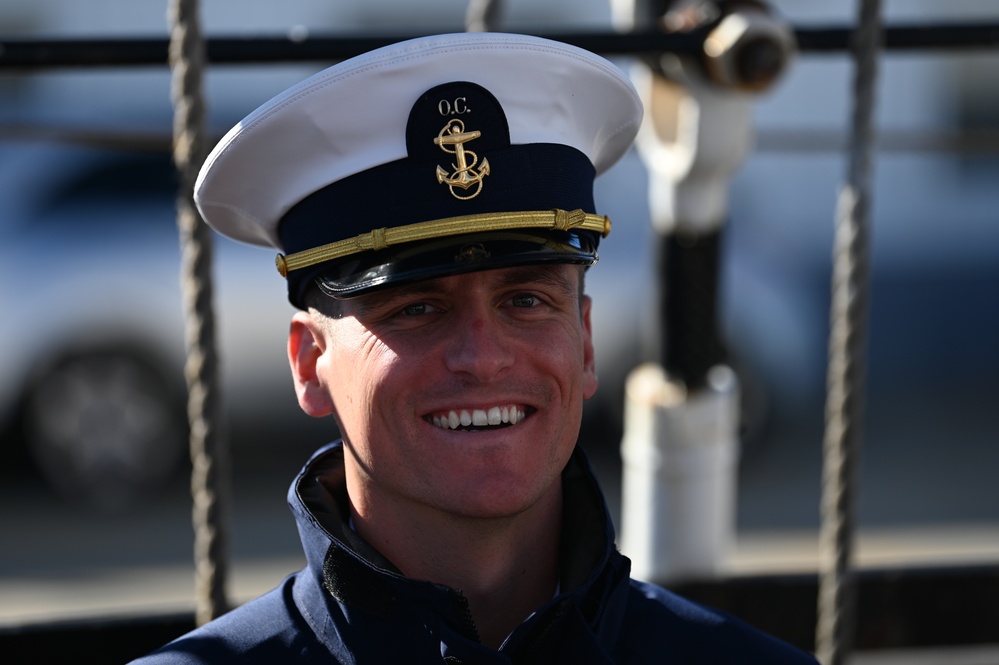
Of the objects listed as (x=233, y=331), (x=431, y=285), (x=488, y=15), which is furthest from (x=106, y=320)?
(x=431, y=285)

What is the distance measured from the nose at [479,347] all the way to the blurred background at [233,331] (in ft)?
10.3

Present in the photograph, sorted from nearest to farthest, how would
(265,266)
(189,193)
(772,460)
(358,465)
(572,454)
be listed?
(358,465) < (572,454) < (189,193) < (265,266) < (772,460)

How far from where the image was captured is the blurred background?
15.5 ft

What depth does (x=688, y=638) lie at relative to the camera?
1.48m

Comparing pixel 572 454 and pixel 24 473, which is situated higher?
pixel 572 454

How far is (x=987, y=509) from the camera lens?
5176 mm

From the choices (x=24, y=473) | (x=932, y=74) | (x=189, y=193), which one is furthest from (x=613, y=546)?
(x=932, y=74)

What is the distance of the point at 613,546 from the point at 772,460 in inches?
175

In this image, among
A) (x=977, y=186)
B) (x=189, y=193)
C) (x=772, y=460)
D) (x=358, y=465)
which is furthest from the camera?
(x=977, y=186)

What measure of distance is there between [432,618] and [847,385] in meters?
0.82

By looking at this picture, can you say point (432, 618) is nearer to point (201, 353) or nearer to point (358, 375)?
point (358, 375)

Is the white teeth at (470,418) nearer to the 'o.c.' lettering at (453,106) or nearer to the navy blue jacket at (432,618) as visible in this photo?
the navy blue jacket at (432,618)

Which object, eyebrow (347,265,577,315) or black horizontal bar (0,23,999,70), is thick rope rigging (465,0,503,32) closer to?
black horizontal bar (0,23,999,70)

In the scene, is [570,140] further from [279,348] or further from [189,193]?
[279,348]
